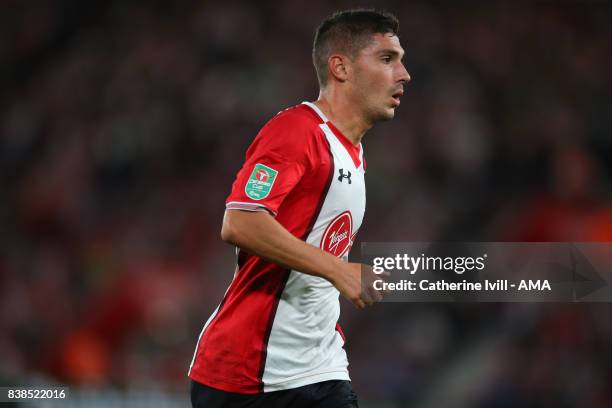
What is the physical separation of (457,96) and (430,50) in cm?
65

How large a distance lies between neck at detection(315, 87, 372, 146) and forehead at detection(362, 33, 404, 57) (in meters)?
0.19

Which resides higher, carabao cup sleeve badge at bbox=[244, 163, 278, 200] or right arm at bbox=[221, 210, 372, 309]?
carabao cup sleeve badge at bbox=[244, 163, 278, 200]

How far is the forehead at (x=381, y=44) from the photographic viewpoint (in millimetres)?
3176

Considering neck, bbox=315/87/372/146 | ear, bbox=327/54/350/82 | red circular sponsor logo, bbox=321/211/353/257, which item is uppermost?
ear, bbox=327/54/350/82

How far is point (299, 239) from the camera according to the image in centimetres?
269

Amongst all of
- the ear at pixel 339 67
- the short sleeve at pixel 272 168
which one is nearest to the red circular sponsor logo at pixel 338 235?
the short sleeve at pixel 272 168

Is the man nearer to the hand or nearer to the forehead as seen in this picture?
the forehead

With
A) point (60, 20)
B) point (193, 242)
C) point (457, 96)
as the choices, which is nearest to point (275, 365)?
point (193, 242)

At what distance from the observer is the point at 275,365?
9.59 feet

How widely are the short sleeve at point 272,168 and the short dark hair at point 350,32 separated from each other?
1.57 ft

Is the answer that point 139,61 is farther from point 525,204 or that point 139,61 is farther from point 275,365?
point 275,365

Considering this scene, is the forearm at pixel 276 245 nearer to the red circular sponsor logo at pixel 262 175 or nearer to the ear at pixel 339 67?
the red circular sponsor logo at pixel 262 175

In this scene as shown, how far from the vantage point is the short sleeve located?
2.66 m

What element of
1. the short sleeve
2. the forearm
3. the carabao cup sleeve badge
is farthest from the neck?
the forearm
